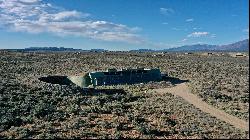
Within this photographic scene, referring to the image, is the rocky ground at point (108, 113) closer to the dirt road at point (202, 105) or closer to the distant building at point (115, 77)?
the dirt road at point (202, 105)

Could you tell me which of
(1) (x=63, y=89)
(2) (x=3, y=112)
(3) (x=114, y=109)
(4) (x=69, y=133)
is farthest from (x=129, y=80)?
(4) (x=69, y=133)

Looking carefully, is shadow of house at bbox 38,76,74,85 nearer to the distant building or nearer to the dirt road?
the distant building

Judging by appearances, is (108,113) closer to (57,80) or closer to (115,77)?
(115,77)

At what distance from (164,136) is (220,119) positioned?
645 centimetres

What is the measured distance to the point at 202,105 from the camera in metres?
36.3

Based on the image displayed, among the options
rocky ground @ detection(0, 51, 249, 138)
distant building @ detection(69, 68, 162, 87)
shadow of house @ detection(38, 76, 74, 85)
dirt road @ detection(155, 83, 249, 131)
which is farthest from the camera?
shadow of house @ detection(38, 76, 74, 85)

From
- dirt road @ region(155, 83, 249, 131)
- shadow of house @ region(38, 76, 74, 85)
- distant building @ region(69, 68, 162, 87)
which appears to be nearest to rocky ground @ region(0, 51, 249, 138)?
dirt road @ region(155, 83, 249, 131)

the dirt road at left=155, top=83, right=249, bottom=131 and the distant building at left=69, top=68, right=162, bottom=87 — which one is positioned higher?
the distant building at left=69, top=68, right=162, bottom=87

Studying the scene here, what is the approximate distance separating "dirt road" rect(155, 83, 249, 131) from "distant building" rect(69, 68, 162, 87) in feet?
18.3

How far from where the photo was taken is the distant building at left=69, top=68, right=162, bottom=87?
2052 inches

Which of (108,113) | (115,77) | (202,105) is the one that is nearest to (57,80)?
(115,77)

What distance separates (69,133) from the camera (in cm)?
2550

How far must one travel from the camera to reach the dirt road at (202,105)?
91.6 feet

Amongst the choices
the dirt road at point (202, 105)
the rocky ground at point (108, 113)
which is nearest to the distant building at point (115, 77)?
the dirt road at point (202, 105)
